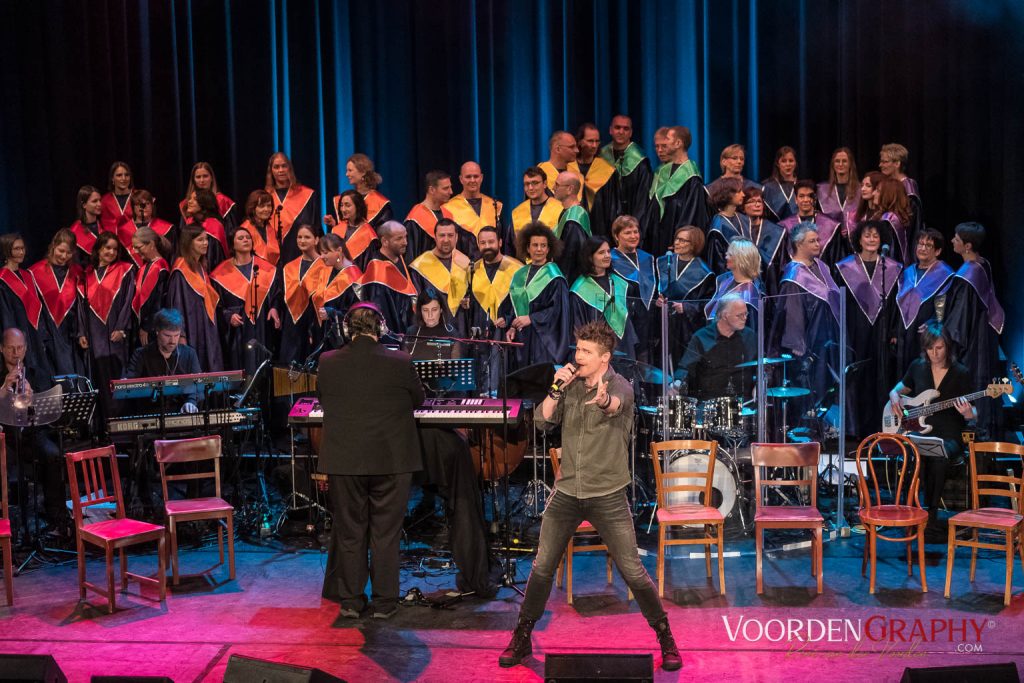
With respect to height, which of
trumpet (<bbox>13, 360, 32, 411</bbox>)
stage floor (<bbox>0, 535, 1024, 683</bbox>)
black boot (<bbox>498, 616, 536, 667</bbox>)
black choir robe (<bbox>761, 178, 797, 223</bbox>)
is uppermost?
black choir robe (<bbox>761, 178, 797, 223</bbox>)

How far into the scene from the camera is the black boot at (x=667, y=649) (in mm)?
4171

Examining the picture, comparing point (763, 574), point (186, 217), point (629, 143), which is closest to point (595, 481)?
point (763, 574)

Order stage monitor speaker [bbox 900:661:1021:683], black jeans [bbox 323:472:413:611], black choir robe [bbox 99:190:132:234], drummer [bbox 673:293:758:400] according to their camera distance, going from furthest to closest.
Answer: black choir robe [bbox 99:190:132:234], drummer [bbox 673:293:758:400], black jeans [bbox 323:472:413:611], stage monitor speaker [bbox 900:661:1021:683]

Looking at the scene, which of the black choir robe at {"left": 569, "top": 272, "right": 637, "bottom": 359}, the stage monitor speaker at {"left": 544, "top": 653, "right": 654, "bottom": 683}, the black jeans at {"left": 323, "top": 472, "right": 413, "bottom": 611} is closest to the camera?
the stage monitor speaker at {"left": 544, "top": 653, "right": 654, "bottom": 683}

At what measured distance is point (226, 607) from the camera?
519 centimetres

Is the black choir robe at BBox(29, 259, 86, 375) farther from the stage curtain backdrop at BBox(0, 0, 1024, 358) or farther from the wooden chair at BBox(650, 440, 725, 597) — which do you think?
the wooden chair at BBox(650, 440, 725, 597)

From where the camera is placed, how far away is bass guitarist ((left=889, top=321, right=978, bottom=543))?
6367 millimetres

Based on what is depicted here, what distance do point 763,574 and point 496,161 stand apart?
551cm

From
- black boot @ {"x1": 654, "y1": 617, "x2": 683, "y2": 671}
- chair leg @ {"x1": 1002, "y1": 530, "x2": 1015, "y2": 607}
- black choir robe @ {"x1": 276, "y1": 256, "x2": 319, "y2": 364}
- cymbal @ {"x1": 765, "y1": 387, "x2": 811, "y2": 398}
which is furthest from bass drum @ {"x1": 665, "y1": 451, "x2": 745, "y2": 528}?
black choir robe @ {"x1": 276, "y1": 256, "x2": 319, "y2": 364}

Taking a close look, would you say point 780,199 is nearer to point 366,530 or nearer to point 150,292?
point 366,530

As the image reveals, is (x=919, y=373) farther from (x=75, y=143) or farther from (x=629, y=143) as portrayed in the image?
(x=75, y=143)

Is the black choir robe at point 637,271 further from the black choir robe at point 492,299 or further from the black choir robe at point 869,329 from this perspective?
the black choir robe at point 869,329

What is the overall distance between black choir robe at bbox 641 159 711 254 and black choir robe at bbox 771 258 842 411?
5.50 ft

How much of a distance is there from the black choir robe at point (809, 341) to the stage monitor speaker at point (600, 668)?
3.41 m
